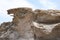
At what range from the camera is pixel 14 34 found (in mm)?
9586

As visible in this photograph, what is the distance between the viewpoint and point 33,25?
27.0 feet

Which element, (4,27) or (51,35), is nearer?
(51,35)

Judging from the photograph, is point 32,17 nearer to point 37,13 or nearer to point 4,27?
point 37,13

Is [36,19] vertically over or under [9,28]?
over

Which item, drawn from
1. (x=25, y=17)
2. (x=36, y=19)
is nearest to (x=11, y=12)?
(x=25, y=17)

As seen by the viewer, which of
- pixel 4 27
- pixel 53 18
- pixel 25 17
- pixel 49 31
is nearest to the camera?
pixel 49 31

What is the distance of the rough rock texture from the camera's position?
26.0 ft

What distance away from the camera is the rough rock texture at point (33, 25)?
7927 mm

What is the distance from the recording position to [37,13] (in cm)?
857

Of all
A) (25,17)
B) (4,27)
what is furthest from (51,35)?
(4,27)

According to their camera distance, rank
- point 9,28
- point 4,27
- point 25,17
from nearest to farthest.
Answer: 1. point 25,17
2. point 9,28
3. point 4,27

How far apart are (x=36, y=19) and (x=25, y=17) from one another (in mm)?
680

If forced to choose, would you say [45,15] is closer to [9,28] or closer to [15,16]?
[15,16]

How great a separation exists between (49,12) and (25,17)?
4.00ft
